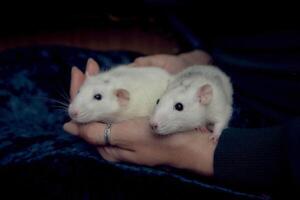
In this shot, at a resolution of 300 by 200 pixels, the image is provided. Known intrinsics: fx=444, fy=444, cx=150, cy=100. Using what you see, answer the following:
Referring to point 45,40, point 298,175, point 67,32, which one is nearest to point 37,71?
point 298,175

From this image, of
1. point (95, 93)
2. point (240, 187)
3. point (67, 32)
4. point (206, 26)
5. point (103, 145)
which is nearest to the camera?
point (240, 187)

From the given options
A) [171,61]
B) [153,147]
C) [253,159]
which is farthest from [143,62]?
[253,159]

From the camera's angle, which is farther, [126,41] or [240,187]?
[126,41]

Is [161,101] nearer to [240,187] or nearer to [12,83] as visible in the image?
A: [240,187]

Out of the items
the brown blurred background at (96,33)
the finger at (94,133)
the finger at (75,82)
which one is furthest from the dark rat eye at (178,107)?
the brown blurred background at (96,33)

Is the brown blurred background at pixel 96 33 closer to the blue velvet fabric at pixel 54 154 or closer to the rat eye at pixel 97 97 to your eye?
the blue velvet fabric at pixel 54 154

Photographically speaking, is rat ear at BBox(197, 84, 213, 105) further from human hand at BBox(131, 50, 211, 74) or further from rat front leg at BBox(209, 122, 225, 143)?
human hand at BBox(131, 50, 211, 74)

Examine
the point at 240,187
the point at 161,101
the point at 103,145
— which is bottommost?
the point at 240,187
